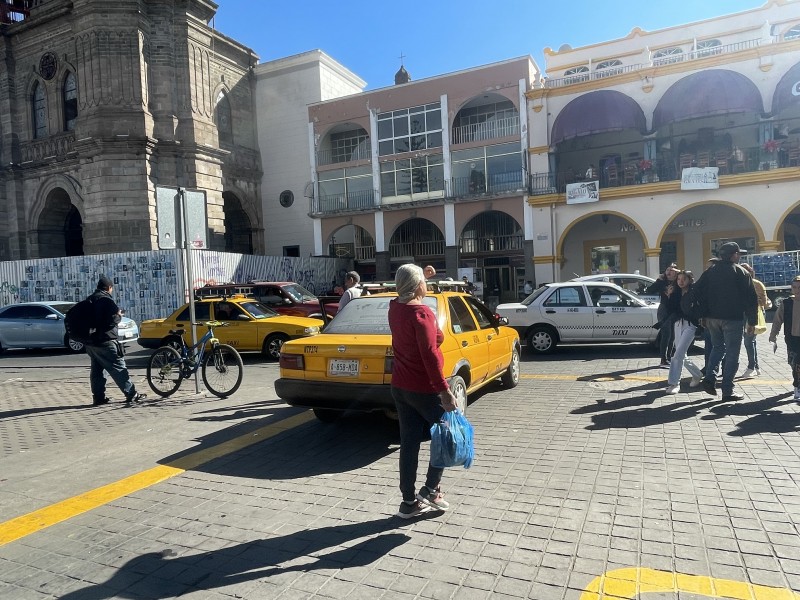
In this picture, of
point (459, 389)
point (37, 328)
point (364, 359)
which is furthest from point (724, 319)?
point (37, 328)

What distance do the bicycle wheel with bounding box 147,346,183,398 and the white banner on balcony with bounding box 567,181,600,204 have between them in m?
21.9

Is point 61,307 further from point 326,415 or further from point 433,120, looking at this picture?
point 433,120

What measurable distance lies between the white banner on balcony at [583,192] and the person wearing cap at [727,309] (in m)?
19.7

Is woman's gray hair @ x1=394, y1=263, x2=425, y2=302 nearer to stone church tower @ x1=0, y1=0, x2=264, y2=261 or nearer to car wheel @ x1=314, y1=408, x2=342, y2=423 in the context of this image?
car wheel @ x1=314, y1=408, x2=342, y2=423

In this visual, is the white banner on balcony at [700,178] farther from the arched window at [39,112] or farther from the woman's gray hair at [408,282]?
the arched window at [39,112]

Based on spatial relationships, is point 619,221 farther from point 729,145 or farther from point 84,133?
point 84,133

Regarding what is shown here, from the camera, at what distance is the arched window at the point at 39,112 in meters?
29.6

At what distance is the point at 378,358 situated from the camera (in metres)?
5.49

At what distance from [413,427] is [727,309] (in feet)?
16.2

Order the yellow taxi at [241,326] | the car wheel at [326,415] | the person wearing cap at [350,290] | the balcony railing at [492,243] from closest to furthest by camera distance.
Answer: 1. the car wheel at [326,415]
2. the person wearing cap at [350,290]
3. the yellow taxi at [241,326]
4. the balcony railing at [492,243]

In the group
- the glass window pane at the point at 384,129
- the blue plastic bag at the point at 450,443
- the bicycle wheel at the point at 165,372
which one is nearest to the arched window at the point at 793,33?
the glass window pane at the point at 384,129

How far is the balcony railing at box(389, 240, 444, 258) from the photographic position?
32.0 m

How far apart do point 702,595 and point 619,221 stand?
1085 inches

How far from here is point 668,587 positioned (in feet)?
9.50
